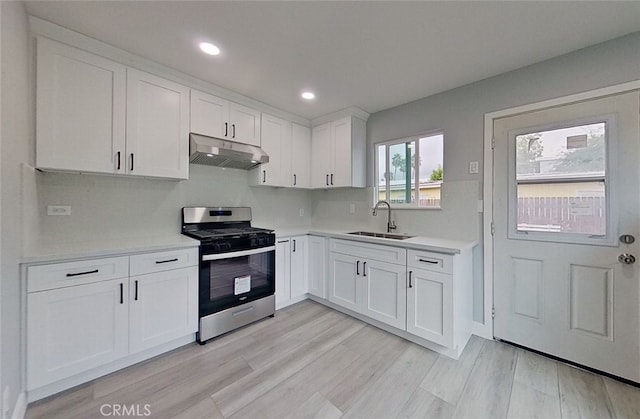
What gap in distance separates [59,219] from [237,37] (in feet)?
6.39

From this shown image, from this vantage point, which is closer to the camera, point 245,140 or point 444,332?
point 444,332

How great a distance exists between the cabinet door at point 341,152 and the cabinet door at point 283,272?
104cm

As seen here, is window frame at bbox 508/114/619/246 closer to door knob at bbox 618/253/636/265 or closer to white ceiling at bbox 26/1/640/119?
door knob at bbox 618/253/636/265

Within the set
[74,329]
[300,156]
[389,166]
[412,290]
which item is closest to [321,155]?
[300,156]

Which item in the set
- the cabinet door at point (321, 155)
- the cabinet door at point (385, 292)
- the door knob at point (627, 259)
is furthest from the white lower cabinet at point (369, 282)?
the door knob at point (627, 259)

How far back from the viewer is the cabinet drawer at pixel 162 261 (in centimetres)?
184

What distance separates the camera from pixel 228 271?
7.65 feet

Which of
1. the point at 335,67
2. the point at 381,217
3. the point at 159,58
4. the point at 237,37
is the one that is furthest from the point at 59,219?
the point at 381,217

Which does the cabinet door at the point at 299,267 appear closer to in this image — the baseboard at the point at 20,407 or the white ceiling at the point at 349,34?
the white ceiling at the point at 349,34

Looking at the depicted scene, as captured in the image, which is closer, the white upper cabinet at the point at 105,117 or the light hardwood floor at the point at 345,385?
the light hardwood floor at the point at 345,385

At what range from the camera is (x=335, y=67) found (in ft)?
7.09

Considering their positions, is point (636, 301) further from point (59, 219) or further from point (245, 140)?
point (59, 219)

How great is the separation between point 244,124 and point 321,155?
1.11 m

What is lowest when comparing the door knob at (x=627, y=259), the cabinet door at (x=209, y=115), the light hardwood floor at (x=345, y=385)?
the light hardwood floor at (x=345, y=385)
